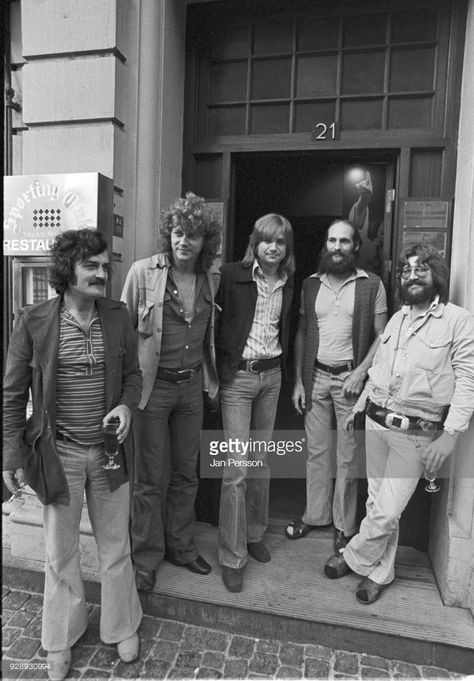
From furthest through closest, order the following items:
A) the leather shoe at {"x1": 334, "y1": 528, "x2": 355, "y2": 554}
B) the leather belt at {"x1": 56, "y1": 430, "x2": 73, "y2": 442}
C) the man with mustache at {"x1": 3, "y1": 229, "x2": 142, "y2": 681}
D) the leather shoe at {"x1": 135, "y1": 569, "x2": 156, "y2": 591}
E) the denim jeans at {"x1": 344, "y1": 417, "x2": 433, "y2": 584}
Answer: the leather shoe at {"x1": 334, "y1": 528, "x2": 355, "y2": 554}
the leather shoe at {"x1": 135, "y1": 569, "x2": 156, "y2": 591}
the denim jeans at {"x1": 344, "y1": 417, "x2": 433, "y2": 584}
the leather belt at {"x1": 56, "y1": 430, "x2": 73, "y2": 442}
the man with mustache at {"x1": 3, "y1": 229, "x2": 142, "y2": 681}

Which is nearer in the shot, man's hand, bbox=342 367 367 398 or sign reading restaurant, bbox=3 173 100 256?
sign reading restaurant, bbox=3 173 100 256

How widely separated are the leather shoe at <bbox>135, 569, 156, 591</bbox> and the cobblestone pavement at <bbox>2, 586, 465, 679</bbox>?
21cm

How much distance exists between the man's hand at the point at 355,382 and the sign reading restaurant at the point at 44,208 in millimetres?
1965

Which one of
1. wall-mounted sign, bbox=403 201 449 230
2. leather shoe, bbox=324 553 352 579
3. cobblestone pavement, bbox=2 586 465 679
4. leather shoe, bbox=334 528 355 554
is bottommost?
cobblestone pavement, bbox=2 586 465 679

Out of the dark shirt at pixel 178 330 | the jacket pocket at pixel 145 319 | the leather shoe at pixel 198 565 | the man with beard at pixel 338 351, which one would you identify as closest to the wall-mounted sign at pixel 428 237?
the man with beard at pixel 338 351

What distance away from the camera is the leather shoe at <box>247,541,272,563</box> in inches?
143

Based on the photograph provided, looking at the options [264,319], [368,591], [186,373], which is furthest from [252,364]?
[368,591]

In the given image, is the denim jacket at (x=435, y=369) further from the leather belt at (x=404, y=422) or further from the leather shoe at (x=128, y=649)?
the leather shoe at (x=128, y=649)

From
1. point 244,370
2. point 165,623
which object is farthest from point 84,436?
point 165,623

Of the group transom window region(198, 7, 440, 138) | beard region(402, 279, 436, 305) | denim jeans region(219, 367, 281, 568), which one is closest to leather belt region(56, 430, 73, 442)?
denim jeans region(219, 367, 281, 568)

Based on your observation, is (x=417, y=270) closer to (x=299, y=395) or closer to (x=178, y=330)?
(x=299, y=395)

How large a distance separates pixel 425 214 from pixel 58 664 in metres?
3.62

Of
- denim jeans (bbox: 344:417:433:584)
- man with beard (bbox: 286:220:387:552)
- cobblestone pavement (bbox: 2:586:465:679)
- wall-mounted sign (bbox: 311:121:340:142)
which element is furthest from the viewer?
wall-mounted sign (bbox: 311:121:340:142)

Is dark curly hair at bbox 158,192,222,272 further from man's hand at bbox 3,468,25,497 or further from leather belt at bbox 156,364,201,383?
man's hand at bbox 3,468,25,497
